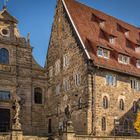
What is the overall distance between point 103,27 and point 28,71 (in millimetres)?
10111

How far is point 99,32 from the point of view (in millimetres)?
42250

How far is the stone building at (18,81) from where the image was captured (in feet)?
130

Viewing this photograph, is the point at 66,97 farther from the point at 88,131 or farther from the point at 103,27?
the point at 103,27

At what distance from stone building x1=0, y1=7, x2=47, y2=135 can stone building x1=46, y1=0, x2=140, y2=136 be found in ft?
5.55

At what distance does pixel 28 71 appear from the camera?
137ft

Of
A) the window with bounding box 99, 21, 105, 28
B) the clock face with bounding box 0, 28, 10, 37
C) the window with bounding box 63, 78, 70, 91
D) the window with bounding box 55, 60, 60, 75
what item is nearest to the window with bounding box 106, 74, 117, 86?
the window with bounding box 63, 78, 70, 91

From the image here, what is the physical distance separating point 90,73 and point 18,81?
334 inches

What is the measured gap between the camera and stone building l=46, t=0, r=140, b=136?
122 ft

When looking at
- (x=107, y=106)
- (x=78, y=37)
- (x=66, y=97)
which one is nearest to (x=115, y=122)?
(x=107, y=106)

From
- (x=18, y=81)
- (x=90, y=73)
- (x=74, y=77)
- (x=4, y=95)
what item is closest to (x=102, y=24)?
(x=74, y=77)

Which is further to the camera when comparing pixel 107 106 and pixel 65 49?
pixel 65 49

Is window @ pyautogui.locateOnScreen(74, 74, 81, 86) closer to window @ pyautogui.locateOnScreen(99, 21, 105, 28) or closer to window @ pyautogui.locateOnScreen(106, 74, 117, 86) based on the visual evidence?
window @ pyautogui.locateOnScreen(106, 74, 117, 86)

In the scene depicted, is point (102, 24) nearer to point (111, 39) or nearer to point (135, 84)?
point (111, 39)

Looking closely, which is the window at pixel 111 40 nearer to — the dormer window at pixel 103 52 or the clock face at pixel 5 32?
the dormer window at pixel 103 52
